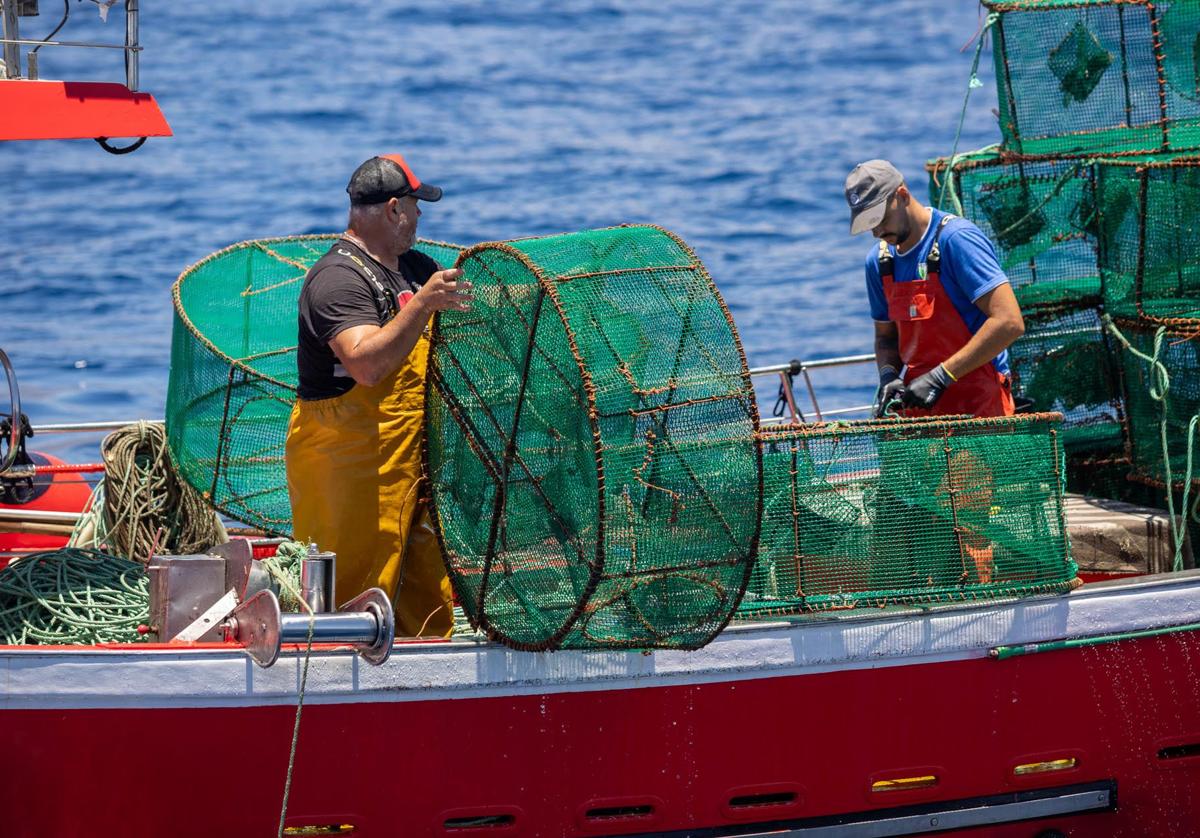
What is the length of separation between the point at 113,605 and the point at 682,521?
2.15 m

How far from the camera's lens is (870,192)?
606cm

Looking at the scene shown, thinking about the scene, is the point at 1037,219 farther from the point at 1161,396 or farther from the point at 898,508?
the point at 898,508

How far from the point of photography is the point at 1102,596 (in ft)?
18.8

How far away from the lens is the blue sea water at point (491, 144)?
1853cm

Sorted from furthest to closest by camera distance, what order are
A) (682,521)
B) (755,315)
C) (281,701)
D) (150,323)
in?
(150,323) → (755,315) → (281,701) → (682,521)

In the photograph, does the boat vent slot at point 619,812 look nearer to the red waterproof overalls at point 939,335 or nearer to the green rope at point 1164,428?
the red waterproof overalls at point 939,335

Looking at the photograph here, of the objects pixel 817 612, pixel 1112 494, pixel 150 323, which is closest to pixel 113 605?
pixel 817 612

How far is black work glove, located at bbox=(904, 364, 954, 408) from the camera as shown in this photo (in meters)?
6.05

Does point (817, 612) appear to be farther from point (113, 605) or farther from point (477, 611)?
point (113, 605)

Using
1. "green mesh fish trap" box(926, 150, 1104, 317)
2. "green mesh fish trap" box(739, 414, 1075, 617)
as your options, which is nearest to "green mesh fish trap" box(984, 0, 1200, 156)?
"green mesh fish trap" box(926, 150, 1104, 317)

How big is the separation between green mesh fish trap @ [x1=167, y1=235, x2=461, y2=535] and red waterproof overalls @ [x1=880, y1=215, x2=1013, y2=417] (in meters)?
2.04

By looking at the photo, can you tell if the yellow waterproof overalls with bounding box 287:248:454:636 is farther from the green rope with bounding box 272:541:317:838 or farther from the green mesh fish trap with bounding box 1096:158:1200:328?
the green mesh fish trap with bounding box 1096:158:1200:328

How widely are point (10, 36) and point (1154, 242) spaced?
4532 mm

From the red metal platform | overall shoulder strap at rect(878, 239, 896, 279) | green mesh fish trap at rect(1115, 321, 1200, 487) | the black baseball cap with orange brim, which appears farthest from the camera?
green mesh fish trap at rect(1115, 321, 1200, 487)
